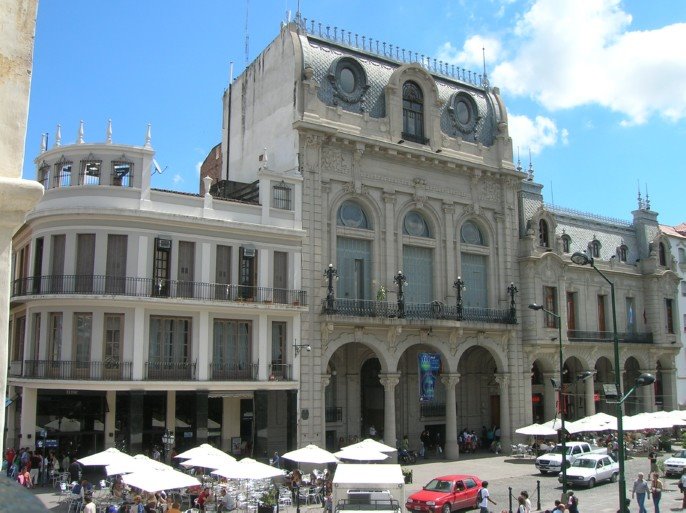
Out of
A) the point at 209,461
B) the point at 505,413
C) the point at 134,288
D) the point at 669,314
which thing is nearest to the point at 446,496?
the point at 209,461

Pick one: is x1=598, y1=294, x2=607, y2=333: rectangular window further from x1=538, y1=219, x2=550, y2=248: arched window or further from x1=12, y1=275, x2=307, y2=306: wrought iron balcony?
x1=12, y1=275, x2=307, y2=306: wrought iron balcony

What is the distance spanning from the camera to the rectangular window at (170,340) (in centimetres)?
2942

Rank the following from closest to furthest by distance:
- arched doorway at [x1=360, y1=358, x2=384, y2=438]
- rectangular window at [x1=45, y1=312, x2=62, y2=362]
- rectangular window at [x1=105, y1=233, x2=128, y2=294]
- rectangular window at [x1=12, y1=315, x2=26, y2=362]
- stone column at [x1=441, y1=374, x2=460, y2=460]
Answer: rectangular window at [x1=45, y1=312, x2=62, y2=362] → rectangular window at [x1=105, y1=233, x2=128, y2=294] → rectangular window at [x1=12, y1=315, x2=26, y2=362] → stone column at [x1=441, y1=374, x2=460, y2=460] → arched doorway at [x1=360, y1=358, x2=384, y2=438]

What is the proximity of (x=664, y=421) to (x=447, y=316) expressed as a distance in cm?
1355

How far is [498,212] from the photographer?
1672 inches

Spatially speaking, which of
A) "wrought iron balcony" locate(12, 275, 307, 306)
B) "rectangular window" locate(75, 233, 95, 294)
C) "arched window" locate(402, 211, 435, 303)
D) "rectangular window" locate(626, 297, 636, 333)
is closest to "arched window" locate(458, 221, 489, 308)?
"arched window" locate(402, 211, 435, 303)

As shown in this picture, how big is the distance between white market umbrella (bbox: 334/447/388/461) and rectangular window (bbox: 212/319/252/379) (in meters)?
5.89

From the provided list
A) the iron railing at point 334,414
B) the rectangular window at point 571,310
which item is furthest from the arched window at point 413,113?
the rectangular window at point 571,310

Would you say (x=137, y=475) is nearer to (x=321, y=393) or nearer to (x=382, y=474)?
(x=382, y=474)

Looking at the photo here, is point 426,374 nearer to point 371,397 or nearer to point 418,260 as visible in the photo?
point 371,397

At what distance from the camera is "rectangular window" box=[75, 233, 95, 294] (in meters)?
28.6

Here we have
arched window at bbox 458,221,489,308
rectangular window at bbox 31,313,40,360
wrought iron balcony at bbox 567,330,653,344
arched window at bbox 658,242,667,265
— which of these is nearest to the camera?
rectangular window at bbox 31,313,40,360

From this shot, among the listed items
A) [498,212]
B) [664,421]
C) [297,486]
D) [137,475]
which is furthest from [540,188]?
[137,475]

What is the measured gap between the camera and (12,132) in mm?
5387
